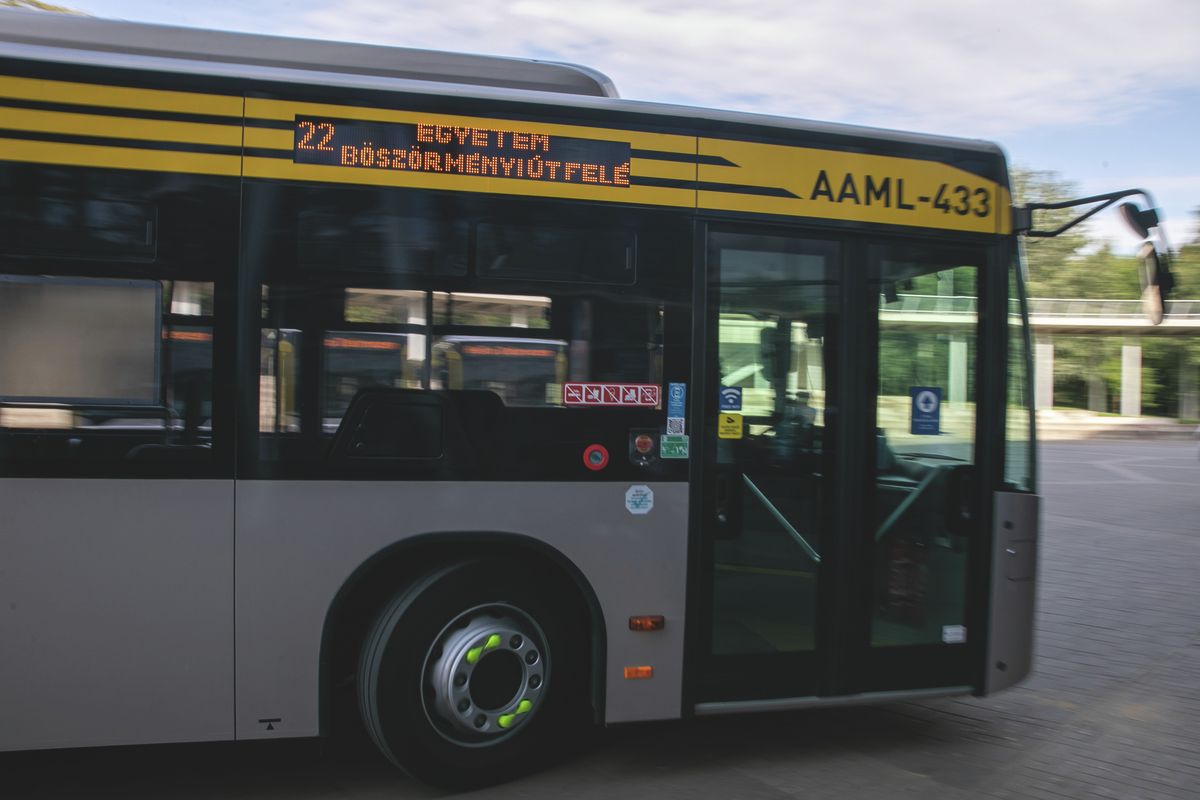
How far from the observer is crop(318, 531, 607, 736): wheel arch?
4.30m

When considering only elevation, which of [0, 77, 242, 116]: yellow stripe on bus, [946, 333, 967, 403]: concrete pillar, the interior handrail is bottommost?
the interior handrail

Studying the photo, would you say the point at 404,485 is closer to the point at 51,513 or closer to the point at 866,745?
the point at 51,513

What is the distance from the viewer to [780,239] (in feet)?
16.1

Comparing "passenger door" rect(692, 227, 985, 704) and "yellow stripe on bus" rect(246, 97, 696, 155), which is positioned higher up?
"yellow stripe on bus" rect(246, 97, 696, 155)

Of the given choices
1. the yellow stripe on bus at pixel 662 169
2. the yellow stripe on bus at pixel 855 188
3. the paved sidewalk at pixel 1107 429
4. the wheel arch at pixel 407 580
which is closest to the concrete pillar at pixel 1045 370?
the paved sidewalk at pixel 1107 429

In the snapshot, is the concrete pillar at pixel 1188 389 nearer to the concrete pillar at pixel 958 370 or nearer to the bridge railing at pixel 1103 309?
the bridge railing at pixel 1103 309

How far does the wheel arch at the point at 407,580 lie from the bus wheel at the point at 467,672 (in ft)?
0.23

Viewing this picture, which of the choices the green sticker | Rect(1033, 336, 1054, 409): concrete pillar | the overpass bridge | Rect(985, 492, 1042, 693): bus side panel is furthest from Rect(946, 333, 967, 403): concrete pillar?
Rect(1033, 336, 1054, 409): concrete pillar

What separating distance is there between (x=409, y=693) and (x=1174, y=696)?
4.70 metres

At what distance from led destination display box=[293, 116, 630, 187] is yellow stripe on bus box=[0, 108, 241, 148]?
1.01 ft

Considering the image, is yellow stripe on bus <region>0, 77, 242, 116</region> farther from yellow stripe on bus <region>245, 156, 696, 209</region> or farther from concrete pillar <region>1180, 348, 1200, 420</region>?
concrete pillar <region>1180, 348, 1200, 420</region>

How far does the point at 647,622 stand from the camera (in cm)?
467

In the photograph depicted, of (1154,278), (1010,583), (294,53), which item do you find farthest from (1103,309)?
(294,53)

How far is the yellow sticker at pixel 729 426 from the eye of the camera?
4.75 m
